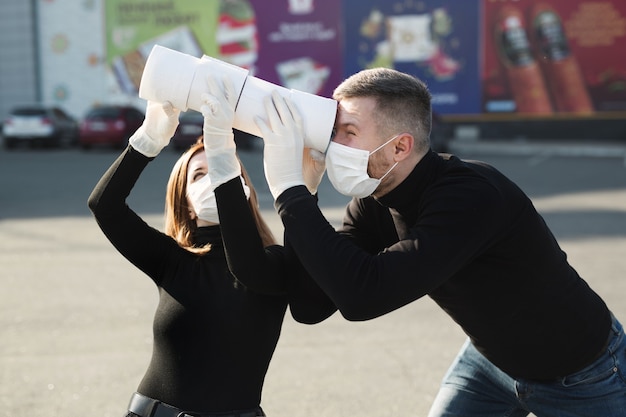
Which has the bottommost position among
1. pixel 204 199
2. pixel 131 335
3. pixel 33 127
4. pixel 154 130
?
pixel 33 127

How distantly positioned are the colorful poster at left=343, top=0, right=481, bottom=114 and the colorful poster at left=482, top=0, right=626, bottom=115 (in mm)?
598

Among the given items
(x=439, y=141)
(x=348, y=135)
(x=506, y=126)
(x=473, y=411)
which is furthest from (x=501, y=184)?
(x=506, y=126)

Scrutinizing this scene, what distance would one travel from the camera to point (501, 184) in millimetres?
2104

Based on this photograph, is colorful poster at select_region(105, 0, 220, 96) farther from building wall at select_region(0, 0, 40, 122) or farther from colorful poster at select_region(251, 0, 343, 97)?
building wall at select_region(0, 0, 40, 122)

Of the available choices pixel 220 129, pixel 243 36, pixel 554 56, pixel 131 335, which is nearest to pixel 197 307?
pixel 220 129

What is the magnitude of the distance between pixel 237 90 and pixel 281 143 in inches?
7.4

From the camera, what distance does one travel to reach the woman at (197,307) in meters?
2.40

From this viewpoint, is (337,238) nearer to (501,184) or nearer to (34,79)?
(501,184)

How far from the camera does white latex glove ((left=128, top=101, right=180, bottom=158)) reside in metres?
2.40

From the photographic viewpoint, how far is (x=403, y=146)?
2146mm

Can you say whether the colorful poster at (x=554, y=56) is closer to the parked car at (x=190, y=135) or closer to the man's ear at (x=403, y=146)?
the parked car at (x=190, y=135)

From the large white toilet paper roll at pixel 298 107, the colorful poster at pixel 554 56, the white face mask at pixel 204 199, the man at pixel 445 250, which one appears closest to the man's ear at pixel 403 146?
the man at pixel 445 250

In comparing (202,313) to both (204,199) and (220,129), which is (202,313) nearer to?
(204,199)

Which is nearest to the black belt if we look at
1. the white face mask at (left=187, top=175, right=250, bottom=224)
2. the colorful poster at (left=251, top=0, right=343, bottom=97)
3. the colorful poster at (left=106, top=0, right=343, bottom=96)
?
the white face mask at (left=187, top=175, right=250, bottom=224)
